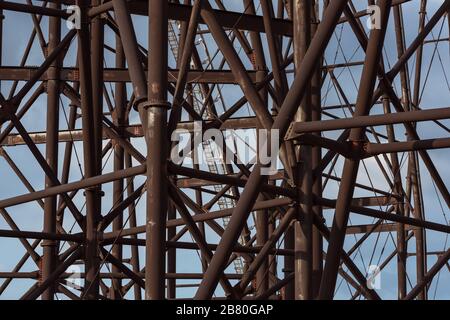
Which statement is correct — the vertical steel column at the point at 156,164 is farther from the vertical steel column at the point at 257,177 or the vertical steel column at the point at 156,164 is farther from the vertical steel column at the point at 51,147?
the vertical steel column at the point at 51,147

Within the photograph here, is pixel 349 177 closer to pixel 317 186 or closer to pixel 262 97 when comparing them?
pixel 317 186

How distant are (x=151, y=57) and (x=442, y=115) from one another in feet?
10.9

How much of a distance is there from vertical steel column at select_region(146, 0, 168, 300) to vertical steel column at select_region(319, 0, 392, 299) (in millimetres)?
2291

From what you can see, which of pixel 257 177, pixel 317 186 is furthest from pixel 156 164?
pixel 317 186

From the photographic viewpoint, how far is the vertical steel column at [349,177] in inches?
602

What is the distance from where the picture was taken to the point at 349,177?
15.7 meters

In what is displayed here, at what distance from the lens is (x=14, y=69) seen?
71.9 ft

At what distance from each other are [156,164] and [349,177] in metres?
2.66

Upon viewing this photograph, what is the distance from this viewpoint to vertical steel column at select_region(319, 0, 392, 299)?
1530 cm

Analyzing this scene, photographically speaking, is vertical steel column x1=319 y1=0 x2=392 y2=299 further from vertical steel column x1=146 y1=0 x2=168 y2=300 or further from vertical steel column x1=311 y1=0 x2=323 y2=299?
vertical steel column x1=146 y1=0 x2=168 y2=300

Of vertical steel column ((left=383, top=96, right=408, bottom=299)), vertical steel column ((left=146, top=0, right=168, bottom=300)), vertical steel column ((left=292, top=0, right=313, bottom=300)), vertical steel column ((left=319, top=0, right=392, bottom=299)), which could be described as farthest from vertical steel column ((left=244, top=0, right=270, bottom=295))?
vertical steel column ((left=146, top=0, right=168, bottom=300))
